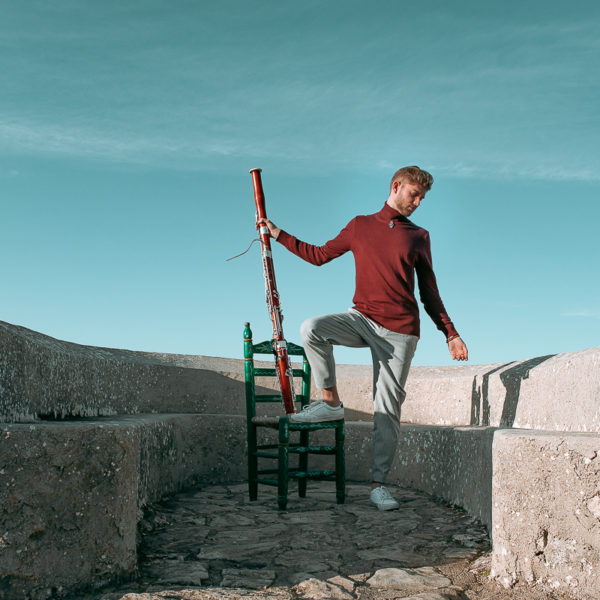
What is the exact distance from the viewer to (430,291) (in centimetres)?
389

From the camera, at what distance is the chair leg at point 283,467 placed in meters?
3.69

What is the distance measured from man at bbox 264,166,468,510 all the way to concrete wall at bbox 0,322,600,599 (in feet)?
1.48

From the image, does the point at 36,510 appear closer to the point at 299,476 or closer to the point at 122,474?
the point at 122,474

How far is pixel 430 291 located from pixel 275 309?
37.1 inches

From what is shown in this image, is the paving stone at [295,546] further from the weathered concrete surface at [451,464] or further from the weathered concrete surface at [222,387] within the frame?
the weathered concrete surface at [222,387]

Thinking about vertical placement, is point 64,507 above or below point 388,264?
below

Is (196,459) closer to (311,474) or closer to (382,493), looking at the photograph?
(311,474)

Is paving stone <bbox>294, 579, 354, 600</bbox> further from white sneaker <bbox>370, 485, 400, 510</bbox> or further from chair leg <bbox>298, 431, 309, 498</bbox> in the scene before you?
chair leg <bbox>298, 431, 309, 498</bbox>

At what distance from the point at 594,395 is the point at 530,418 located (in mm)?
650

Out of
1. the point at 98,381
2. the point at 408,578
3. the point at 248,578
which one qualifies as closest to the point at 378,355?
the point at 408,578

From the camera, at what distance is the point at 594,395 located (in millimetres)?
2992

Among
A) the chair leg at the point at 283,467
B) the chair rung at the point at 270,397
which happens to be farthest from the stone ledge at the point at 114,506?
the chair rung at the point at 270,397

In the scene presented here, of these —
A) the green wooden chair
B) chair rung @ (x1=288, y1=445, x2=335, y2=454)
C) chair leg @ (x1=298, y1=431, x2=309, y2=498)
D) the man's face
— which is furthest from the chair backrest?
the man's face

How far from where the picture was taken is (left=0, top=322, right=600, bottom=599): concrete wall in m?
2.27
